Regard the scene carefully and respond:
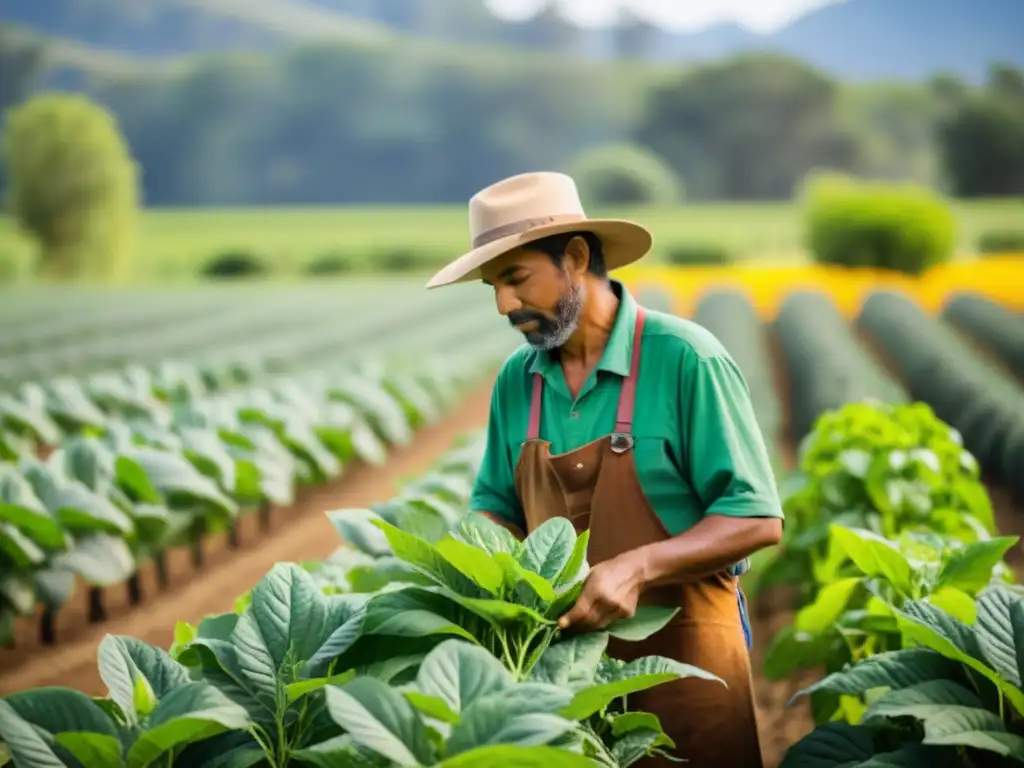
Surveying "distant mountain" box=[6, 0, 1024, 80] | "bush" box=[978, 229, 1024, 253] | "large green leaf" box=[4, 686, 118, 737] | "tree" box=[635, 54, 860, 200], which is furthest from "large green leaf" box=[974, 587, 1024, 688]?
"tree" box=[635, 54, 860, 200]

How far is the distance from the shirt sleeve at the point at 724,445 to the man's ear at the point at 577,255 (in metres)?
0.28

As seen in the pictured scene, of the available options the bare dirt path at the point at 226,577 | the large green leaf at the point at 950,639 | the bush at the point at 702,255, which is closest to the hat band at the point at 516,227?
the large green leaf at the point at 950,639

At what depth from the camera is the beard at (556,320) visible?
6.75 ft

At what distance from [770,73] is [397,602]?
37544mm

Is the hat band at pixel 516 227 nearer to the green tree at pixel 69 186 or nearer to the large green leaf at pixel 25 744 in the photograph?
the large green leaf at pixel 25 744

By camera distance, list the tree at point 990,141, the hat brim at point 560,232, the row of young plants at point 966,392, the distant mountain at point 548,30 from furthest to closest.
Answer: the distant mountain at point 548,30 → the tree at point 990,141 → the row of young plants at point 966,392 → the hat brim at point 560,232

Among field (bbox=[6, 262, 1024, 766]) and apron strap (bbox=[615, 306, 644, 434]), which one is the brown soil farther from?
apron strap (bbox=[615, 306, 644, 434])

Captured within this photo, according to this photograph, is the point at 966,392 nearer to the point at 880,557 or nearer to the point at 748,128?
the point at 880,557

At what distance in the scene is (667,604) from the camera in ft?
6.70

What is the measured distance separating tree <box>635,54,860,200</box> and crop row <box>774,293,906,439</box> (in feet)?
67.2

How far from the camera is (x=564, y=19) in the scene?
5053 cm

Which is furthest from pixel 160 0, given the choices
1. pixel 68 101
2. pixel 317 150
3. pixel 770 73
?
pixel 770 73

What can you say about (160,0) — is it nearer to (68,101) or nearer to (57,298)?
(68,101)

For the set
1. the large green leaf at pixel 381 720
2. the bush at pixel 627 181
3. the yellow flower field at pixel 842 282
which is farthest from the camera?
the bush at pixel 627 181
